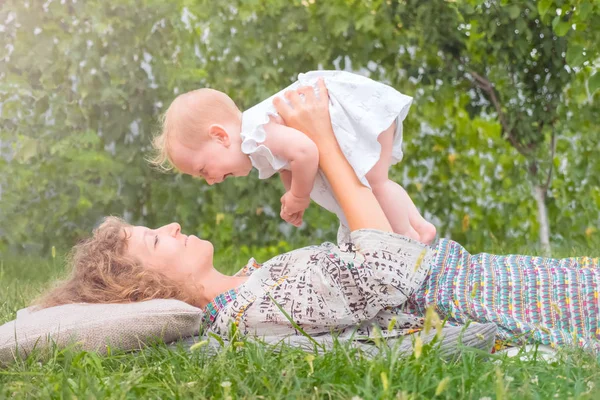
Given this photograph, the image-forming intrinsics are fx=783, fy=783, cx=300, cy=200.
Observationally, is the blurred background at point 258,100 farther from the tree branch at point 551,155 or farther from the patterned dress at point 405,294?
the patterned dress at point 405,294

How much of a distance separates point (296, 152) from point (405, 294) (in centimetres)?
64

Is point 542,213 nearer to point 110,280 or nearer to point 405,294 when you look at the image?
point 405,294

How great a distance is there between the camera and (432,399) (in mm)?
1641

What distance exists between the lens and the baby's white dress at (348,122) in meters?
2.66

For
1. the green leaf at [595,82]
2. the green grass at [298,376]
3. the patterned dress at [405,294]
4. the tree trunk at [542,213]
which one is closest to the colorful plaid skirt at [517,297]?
the patterned dress at [405,294]

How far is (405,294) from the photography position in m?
2.25

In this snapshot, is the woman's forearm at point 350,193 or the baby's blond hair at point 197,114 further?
the baby's blond hair at point 197,114

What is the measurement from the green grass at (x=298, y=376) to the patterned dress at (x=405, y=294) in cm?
19

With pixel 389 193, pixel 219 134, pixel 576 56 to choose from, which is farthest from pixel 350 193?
pixel 576 56

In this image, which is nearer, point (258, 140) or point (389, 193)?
point (258, 140)

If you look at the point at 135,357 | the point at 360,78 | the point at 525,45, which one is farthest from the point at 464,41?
the point at 135,357

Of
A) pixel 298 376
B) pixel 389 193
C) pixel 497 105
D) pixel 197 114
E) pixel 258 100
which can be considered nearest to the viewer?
pixel 298 376

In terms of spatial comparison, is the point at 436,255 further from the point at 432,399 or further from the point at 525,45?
the point at 525,45

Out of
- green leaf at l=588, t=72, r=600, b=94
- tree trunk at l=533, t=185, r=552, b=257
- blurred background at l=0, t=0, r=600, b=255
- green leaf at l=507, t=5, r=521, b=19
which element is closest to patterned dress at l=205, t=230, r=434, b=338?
green leaf at l=588, t=72, r=600, b=94
